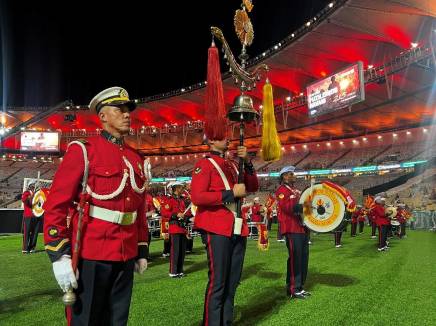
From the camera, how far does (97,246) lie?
2443 mm

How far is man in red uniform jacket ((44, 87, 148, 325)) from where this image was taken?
2350mm

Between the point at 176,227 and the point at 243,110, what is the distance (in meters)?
5.20

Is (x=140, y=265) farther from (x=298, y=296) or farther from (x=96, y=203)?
(x=298, y=296)

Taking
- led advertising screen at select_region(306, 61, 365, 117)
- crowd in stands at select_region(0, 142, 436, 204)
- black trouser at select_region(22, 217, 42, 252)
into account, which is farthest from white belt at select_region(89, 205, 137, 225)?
crowd in stands at select_region(0, 142, 436, 204)

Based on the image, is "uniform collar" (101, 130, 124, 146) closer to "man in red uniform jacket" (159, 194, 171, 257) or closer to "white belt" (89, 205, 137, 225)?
"white belt" (89, 205, 137, 225)

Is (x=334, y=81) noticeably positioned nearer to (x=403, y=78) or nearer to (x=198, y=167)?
(x=403, y=78)

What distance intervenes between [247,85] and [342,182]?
32900 mm

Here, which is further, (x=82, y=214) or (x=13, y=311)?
(x=13, y=311)

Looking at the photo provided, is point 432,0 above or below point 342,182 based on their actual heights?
above

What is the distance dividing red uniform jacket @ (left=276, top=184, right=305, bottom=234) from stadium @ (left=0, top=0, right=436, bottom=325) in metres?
0.09

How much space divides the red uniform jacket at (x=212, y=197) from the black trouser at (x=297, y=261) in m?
2.38

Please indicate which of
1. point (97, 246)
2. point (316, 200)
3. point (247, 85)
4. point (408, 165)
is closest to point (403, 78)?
point (408, 165)

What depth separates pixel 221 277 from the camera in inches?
144

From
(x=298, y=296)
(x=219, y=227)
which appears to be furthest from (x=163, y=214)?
(x=219, y=227)
